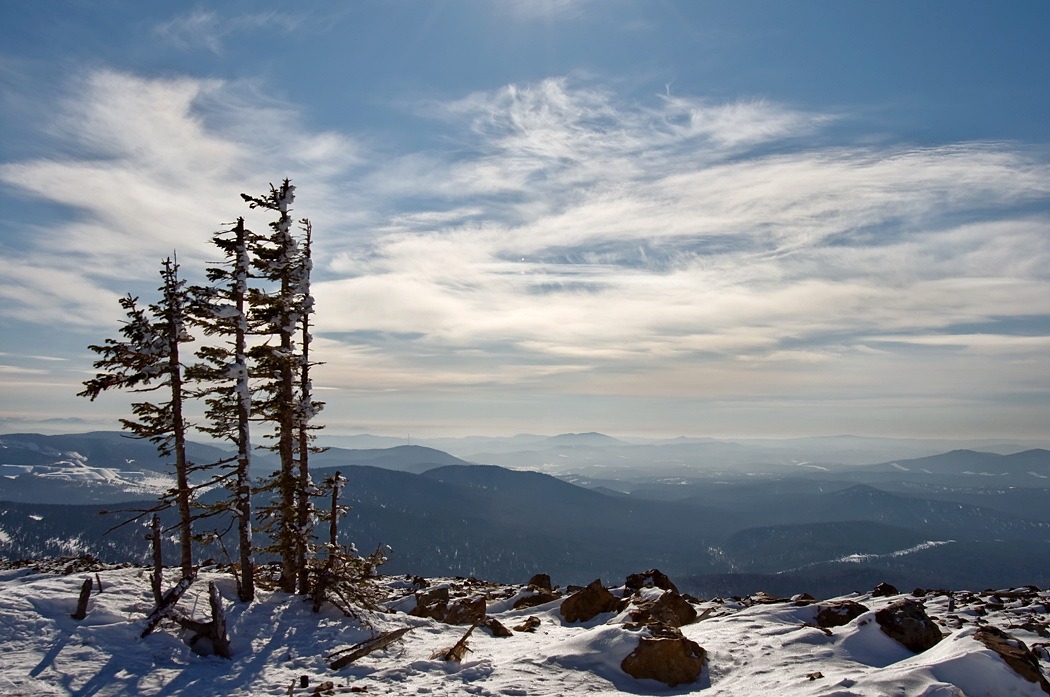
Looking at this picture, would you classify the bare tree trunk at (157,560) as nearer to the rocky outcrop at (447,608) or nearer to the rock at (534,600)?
the rocky outcrop at (447,608)

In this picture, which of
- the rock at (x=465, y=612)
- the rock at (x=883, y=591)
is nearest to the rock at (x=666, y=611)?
the rock at (x=465, y=612)

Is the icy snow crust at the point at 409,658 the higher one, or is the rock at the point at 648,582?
the icy snow crust at the point at 409,658

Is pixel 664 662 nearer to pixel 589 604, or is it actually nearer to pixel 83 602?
pixel 589 604

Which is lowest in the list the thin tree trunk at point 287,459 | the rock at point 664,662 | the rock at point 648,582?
the rock at point 648,582

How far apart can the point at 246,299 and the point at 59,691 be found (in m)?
14.9

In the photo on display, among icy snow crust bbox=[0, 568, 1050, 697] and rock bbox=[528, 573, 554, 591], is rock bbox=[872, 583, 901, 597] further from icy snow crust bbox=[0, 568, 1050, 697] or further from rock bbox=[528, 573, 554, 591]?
rock bbox=[528, 573, 554, 591]

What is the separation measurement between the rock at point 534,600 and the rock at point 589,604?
380cm

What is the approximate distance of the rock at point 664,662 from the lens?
17.8 m

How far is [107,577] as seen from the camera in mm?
22859

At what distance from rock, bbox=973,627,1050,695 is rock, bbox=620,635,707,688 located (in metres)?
8.38

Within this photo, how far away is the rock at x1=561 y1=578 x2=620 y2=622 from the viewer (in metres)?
29.5

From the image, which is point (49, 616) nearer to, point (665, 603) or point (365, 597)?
point (365, 597)

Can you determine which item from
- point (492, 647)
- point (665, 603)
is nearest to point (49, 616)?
point (492, 647)

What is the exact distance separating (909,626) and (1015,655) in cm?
409
